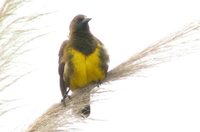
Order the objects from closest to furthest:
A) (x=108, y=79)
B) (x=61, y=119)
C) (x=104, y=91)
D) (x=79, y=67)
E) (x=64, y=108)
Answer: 1. (x=61, y=119)
2. (x=64, y=108)
3. (x=104, y=91)
4. (x=108, y=79)
5. (x=79, y=67)

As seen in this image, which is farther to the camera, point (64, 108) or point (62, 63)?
point (62, 63)

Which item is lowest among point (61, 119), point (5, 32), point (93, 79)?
point (93, 79)

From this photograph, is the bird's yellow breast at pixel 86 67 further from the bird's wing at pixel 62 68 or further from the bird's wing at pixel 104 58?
the bird's wing at pixel 62 68

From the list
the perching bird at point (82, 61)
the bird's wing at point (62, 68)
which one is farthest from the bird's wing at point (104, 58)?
the bird's wing at point (62, 68)

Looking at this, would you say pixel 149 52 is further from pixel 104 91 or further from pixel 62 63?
pixel 62 63

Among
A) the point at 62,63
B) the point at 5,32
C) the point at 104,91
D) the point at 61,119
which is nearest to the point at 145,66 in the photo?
the point at 104,91

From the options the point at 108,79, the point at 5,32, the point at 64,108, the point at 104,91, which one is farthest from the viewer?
the point at 108,79
